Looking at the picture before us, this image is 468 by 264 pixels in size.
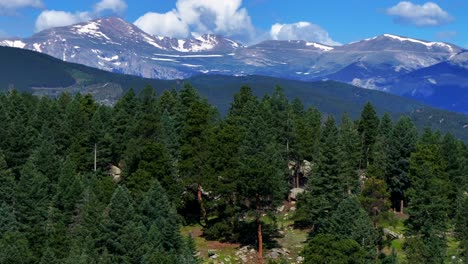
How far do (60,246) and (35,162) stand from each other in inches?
790

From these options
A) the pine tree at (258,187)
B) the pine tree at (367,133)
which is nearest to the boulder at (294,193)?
the pine tree at (367,133)

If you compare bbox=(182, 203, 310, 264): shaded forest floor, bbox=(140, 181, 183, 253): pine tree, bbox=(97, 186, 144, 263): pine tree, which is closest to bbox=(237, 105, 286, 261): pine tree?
bbox=(182, 203, 310, 264): shaded forest floor

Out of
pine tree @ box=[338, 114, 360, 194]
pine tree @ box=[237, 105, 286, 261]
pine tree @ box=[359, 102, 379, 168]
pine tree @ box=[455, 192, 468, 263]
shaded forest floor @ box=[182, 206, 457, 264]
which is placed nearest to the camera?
pine tree @ box=[237, 105, 286, 261]

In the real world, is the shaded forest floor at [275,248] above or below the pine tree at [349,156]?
below

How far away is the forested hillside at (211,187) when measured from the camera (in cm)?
5569

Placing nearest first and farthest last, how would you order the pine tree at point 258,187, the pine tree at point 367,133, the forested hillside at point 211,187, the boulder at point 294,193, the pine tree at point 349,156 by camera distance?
the forested hillside at point 211,187 < the pine tree at point 258,187 < the pine tree at point 349,156 < the boulder at point 294,193 < the pine tree at point 367,133

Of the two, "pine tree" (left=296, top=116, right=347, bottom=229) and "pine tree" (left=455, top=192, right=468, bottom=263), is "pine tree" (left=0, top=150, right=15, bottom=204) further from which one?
"pine tree" (left=455, top=192, right=468, bottom=263)

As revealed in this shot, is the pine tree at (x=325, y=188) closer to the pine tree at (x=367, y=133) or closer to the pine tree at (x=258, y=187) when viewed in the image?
the pine tree at (x=258, y=187)

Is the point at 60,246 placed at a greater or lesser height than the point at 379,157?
lesser

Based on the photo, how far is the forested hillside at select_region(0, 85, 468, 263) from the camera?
55688mm


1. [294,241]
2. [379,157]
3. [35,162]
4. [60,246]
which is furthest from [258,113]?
[60,246]

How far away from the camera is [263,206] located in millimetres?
65500

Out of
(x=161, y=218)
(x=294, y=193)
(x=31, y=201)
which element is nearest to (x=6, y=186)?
(x=31, y=201)

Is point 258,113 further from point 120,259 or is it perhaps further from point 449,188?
point 120,259
